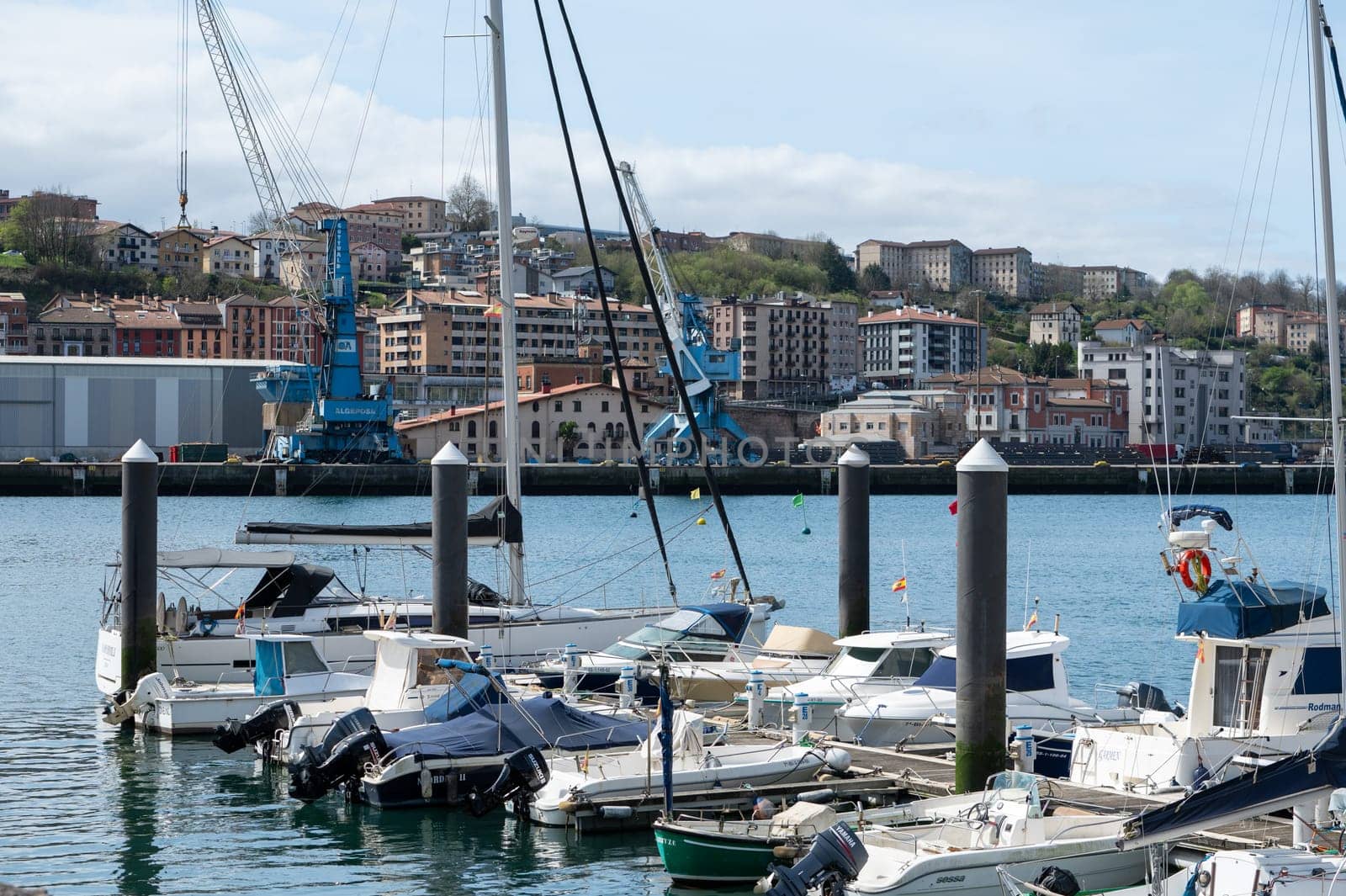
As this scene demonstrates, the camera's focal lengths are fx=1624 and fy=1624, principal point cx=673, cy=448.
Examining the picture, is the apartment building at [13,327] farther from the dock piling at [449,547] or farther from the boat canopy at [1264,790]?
the boat canopy at [1264,790]

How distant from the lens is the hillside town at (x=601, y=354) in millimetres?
122438

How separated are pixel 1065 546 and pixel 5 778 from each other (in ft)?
165

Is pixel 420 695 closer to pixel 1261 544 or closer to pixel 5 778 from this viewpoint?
pixel 5 778

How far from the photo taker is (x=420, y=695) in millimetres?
20016

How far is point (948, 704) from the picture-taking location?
19.9 metres

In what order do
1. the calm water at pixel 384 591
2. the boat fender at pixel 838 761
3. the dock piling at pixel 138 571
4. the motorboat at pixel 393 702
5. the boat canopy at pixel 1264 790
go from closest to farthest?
the boat canopy at pixel 1264 790
the calm water at pixel 384 591
the boat fender at pixel 838 761
the motorboat at pixel 393 702
the dock piling at pixel 138 571

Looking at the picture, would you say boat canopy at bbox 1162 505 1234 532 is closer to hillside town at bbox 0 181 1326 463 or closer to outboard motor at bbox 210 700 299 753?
outboard motor at bbox 210 700 299 753

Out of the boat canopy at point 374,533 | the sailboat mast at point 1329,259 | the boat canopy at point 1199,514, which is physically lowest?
the boat canopy at point 374,533

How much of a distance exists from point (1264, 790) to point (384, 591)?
3080 centimetres

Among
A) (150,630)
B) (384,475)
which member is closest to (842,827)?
(150,630)

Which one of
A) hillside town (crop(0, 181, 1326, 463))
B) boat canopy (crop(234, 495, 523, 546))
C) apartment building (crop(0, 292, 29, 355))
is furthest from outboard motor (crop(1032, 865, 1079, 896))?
apartment building (crop(0, 292, 29, 355))

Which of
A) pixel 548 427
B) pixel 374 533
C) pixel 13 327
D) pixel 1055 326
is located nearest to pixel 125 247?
pixel 13 327

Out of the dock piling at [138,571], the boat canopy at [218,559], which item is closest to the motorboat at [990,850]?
the dock piling at [138,571]

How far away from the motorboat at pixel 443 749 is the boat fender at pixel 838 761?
2.26 metres
